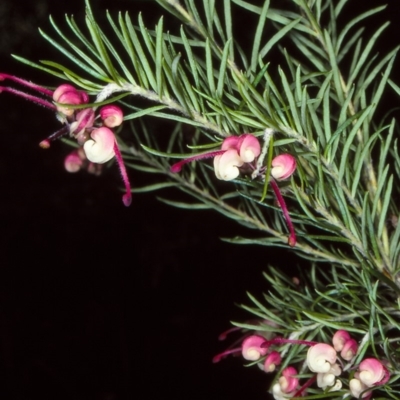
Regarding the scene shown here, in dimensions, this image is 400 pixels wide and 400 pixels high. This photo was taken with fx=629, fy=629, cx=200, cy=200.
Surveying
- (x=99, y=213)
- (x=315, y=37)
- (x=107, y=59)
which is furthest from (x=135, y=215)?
(x=107, y=59)

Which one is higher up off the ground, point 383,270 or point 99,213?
point 383,270

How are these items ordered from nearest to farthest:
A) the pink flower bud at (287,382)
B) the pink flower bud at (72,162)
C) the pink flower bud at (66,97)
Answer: the pink flower bud at (66,97) → the pink flower bud at (287,382) → the pink flower bud at (72,162)

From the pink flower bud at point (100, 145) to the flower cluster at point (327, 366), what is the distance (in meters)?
0.18

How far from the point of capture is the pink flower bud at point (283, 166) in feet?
1.19

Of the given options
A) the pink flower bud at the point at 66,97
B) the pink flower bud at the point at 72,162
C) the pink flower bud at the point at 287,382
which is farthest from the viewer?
the pink flower bud at the point at 72,162

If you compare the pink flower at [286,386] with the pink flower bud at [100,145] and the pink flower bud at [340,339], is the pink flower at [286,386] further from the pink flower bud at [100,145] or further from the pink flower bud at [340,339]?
the pink flower bud at [100,145]

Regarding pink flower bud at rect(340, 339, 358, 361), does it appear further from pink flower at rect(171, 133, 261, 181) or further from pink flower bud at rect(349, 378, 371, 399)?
pink flower at rect(171, 133, 261, 181)

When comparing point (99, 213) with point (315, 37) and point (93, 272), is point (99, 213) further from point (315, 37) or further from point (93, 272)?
point (315, 37)

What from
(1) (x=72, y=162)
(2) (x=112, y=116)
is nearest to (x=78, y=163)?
(1) (x=72, y=162)

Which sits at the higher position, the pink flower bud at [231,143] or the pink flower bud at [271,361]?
the pink flower bud at [231,143]

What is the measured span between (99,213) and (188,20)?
2.59 ft

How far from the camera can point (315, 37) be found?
503mm

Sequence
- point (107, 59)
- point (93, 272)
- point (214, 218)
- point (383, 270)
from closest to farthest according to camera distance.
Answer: point (107, 59) < point (383, 270) < point (214, 218) < point (93, 272)

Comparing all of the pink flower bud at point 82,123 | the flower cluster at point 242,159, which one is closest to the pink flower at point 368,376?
the flower cluster at point 242,159
